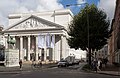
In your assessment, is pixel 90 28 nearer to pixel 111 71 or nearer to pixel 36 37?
pixel 111 71

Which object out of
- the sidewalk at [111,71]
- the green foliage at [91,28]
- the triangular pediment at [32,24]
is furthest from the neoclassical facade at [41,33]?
the sidewalk at [111,71]

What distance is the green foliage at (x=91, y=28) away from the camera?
57.7m

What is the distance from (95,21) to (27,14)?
85776 millimetres

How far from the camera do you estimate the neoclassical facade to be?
125 meters

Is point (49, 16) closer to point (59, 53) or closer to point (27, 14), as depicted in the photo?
point (27, 14)

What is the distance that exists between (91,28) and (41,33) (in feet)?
229

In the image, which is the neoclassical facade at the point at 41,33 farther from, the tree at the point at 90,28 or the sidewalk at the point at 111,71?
the sidewalk at the point at 111,71

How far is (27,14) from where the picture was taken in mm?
140875

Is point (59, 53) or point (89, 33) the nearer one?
point (89, 33)

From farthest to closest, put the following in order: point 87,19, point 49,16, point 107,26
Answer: point 49,16, point 107,26, point 87,19

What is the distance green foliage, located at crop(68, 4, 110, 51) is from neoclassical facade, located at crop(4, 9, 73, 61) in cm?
6166

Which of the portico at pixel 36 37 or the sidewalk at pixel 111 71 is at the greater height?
the portico at pixel 36 37

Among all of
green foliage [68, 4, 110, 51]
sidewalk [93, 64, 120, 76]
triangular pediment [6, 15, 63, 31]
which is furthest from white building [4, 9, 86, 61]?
sidewalk [93, 64, 120, 76]

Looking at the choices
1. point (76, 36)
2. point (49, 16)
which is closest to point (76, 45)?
point (76, 36)
